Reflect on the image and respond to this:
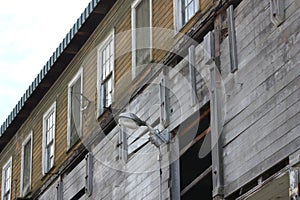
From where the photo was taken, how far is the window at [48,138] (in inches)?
1066

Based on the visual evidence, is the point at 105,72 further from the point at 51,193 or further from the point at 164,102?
the point at 164,102

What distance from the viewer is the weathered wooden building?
1420 cm

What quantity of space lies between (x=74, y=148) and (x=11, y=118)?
638 cm

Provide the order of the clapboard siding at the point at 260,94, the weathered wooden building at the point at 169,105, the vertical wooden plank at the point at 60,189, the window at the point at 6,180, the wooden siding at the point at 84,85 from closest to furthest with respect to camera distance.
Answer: the clapboard siding at the point at 260,94 < the weathered wooden building at the point at 169,105 < the wooden siding at the point at 84,85 < the vertical wooden plank at the point at 60,189 < the window at the point at 6,180

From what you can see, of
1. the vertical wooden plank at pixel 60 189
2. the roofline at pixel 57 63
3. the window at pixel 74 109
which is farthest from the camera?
the window at pixel 74 109

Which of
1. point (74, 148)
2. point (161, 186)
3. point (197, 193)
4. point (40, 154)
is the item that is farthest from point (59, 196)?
point (161, 186)

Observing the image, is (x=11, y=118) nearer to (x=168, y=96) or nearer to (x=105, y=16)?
(x=105, y=16)

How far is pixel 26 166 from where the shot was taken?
97.0 feet

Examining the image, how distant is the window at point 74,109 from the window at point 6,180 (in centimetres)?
646

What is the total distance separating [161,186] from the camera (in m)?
18.0

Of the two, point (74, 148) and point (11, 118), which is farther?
point (11, 118)

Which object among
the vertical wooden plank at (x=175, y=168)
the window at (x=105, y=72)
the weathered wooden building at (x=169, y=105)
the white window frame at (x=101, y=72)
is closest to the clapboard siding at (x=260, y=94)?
the weathered wooden building at (x=169, y=105)

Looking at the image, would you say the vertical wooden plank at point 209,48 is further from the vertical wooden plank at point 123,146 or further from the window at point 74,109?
the window at point 74,109

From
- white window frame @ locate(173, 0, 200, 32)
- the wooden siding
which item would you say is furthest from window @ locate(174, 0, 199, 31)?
the wooden siding
